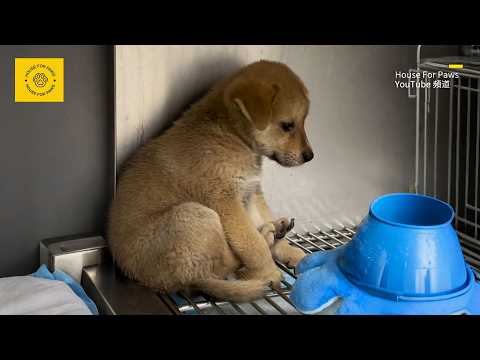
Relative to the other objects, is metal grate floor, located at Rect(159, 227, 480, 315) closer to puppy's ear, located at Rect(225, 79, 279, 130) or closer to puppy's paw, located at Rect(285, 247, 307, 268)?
puppy's paw, located at Rect(285, 247, 307, 268)

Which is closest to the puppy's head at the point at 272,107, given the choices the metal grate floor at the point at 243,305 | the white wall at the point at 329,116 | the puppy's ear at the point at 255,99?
the puppy's ear at the point at 255,99

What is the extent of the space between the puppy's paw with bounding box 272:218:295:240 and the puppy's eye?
10.5 inches

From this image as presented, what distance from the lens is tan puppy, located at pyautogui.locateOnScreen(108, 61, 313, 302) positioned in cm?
133

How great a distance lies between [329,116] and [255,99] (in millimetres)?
391

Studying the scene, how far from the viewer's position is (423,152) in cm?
176

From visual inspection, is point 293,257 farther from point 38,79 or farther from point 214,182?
point 38,79

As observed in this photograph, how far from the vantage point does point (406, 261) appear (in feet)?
3.49

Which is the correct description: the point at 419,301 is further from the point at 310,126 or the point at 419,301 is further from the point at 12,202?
the point at 12,202

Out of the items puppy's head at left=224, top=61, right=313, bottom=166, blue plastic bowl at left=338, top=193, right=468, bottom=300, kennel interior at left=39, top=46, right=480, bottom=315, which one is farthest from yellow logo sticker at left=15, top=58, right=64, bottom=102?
blue plastic bowl at left=338, top=193, right=468, bottom=300

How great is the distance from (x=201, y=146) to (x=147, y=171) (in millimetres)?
125

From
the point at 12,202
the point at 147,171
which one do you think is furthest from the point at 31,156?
the point at 147,171

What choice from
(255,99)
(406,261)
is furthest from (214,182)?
(406,261)

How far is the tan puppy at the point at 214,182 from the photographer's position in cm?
133

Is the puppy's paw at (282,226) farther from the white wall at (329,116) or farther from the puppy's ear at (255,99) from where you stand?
the puppy's ear at (255,99)
